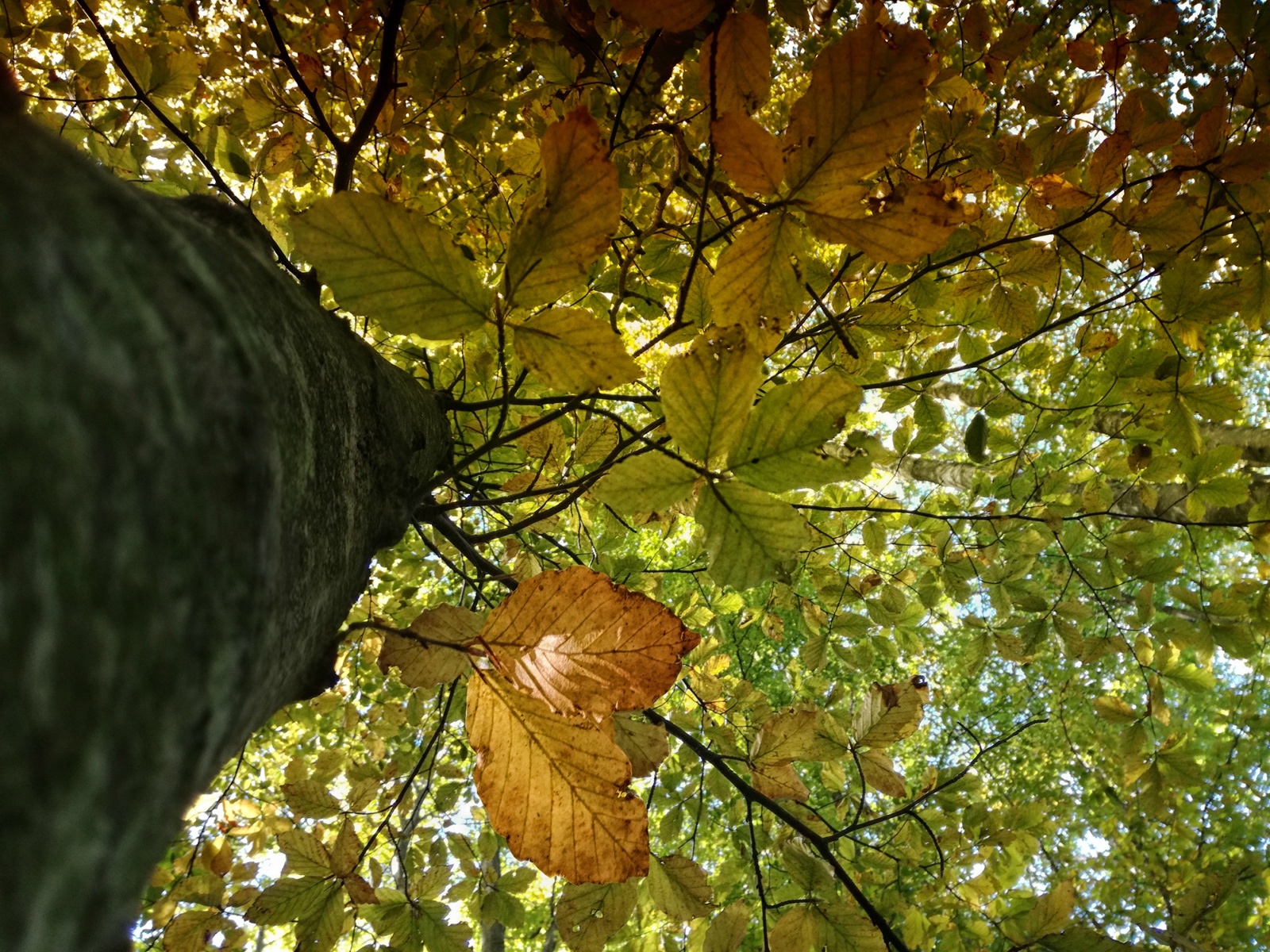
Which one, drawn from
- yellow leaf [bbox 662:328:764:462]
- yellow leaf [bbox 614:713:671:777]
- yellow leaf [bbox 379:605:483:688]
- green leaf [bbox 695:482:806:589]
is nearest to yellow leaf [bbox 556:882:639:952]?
yellow leaf [bbox 614:713:671:777]

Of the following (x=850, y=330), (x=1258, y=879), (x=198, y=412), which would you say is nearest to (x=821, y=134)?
(x=198, y=412)

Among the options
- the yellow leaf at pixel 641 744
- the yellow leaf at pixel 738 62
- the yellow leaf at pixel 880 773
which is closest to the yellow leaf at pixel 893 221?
the yellow leaf at pixel 738 62

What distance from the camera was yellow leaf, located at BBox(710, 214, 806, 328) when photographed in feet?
1.86

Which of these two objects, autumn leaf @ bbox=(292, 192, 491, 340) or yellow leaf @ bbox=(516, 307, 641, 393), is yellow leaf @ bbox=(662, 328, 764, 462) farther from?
autumn leaf @ bbox=(292, 192, 491, 340)

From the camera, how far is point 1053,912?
105cm

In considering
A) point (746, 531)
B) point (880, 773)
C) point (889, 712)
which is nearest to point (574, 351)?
point (746, 531)

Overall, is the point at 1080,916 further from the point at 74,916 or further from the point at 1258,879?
the point at 74,916

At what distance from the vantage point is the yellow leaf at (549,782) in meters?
0.61

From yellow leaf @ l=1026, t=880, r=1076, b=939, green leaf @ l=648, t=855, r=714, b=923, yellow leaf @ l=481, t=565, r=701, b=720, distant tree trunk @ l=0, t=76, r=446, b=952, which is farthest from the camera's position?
green leaf @ l=648, t=855, r=714, b=923

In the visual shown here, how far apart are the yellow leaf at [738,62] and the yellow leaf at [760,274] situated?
0.11 m

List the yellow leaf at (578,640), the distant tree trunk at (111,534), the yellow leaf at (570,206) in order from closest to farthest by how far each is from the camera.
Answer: the distant tree trunk at (111,534)
the yellow leaf at (570,206)
the yellow leaf at (578,640)

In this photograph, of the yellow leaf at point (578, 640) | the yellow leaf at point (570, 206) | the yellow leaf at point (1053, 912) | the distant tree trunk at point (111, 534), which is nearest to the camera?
the distant tree trunk at point (111, 534)

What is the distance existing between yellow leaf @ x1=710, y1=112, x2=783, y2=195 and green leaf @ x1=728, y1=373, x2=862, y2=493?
0.19 m

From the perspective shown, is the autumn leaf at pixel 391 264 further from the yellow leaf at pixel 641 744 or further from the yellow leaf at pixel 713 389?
the yellow leaf at pixel 641 744
